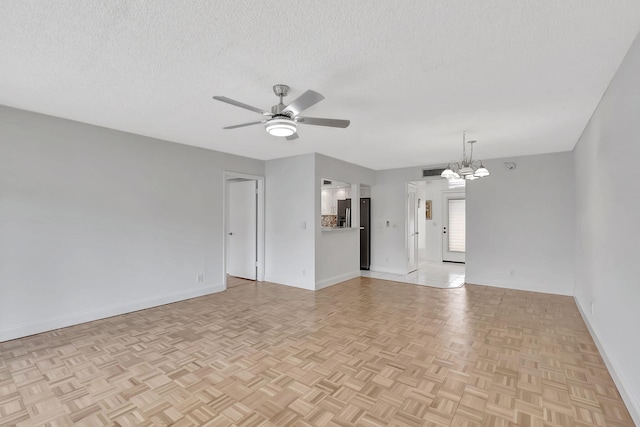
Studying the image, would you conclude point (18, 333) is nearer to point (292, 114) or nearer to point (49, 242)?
point (49, 242)

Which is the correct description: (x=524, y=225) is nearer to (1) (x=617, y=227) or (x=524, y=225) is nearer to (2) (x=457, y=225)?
(1) (x=617, y=227)

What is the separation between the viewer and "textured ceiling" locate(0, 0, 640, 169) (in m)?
1.69

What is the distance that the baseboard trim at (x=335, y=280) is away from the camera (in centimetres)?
555

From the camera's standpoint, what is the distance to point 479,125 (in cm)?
372

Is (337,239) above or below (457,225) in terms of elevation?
below

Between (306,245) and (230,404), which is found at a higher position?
(306,245)

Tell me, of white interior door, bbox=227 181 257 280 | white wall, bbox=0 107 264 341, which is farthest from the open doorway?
white wall, bbox=0 107 264 341

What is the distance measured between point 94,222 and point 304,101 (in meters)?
3.28

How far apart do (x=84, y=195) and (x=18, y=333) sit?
5.31 ft

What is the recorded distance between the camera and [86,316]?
148 inches

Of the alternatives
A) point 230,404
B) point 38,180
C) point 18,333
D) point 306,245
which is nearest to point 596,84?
point 230,404

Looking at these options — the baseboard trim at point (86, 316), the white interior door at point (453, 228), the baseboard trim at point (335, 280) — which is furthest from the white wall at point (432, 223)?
the baseboard trim at point (86, 316)

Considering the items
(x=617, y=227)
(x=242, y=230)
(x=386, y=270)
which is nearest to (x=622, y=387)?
(x=617, y=227)

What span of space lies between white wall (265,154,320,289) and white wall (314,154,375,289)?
0.36ft
